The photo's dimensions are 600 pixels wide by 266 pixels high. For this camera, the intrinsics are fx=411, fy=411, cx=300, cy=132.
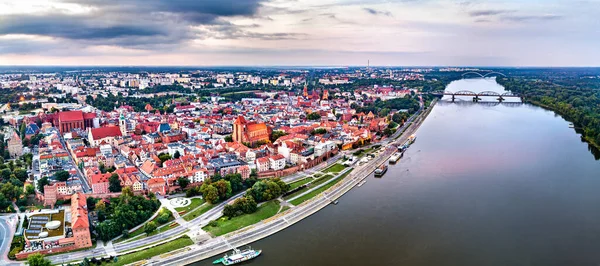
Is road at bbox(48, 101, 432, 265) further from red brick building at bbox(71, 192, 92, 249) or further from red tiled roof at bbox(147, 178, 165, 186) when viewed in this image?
red tiled roof at bbox(147, 178, 165, 186)

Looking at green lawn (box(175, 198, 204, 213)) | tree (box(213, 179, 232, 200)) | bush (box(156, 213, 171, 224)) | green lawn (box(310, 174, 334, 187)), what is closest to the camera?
bush (box(156, 213, 171, 224))

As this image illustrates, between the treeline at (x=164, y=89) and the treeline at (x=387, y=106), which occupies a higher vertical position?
the treeline at (x=164, y=89)

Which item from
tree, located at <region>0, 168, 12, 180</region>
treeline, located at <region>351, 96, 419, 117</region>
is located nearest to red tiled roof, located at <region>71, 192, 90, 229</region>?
tree, located at <region>0, 168, 12, 180</region>

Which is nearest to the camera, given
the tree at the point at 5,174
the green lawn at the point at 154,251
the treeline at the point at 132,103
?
the green lawn at the point at 154,251

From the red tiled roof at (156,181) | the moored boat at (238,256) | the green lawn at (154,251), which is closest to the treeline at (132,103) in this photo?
the red tiled roof at (156,181)

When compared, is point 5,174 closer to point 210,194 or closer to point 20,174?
point 20,174

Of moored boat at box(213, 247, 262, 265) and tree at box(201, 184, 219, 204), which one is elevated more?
tree at box(201, 184, 219, 204)

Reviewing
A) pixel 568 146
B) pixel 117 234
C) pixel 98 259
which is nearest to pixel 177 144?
pixel 117 234

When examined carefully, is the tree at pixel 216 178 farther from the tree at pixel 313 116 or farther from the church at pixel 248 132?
the tree at pixel 313 116
